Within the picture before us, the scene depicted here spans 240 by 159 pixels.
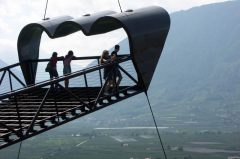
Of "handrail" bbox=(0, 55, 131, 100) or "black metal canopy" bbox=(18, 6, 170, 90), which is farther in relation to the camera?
"black metal canopy" bbox=(18, 6, 170, 90)

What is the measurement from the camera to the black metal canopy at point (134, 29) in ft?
53.6

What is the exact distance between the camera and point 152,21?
680 inches

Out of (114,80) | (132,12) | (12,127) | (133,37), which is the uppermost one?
(132,12)

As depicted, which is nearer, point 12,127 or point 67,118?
point 12,127

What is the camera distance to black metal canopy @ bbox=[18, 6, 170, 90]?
643 inches

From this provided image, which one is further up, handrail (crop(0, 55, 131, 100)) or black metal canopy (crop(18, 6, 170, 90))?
black metal canopy (crop(18, 6, 170, 90))

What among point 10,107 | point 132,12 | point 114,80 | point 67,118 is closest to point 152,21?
point 132,12

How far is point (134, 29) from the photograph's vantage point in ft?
53.2

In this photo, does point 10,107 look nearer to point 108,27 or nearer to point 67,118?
point 67,118

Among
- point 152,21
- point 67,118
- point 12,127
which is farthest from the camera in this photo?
point 152,21

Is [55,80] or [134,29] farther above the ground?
[134,29]

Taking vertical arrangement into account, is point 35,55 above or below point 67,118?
above

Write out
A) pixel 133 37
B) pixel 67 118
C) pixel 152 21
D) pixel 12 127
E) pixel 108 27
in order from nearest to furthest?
pixel 12 127 → pixel 67 118 → pixel 133 37 → pixel 152 21 → pixel 108 27

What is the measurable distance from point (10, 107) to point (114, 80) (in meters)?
4.19
